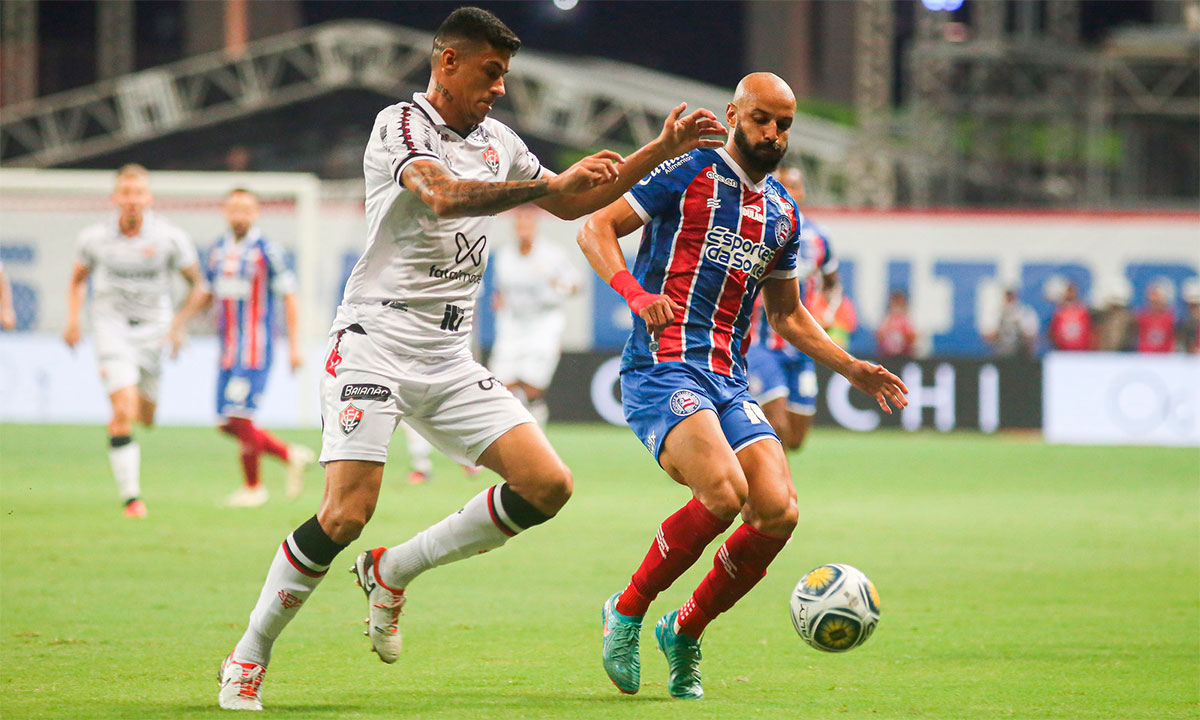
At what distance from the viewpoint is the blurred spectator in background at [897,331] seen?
21906mm

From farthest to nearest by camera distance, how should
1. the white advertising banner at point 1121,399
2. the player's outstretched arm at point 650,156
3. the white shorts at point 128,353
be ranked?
the white advertising banner at point 1121,399, the white shorts at point 128,353, the player's outstretched arm at point 650,156

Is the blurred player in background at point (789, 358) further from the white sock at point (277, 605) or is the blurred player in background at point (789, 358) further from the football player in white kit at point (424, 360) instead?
the white sock at point (277, 605)

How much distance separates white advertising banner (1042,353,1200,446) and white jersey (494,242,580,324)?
791cm

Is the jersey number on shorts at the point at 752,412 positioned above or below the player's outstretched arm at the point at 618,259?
below

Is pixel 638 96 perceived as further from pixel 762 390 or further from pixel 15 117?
pixel 762 390

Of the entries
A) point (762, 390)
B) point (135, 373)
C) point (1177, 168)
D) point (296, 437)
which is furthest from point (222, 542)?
point (1177, 168)

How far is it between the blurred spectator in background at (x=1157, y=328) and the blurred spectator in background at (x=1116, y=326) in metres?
0.17

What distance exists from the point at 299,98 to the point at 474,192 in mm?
28216

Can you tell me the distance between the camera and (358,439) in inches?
200

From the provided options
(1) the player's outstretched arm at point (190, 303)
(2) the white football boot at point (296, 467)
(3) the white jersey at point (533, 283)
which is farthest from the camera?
(3) the white jersey at point (533, 283)

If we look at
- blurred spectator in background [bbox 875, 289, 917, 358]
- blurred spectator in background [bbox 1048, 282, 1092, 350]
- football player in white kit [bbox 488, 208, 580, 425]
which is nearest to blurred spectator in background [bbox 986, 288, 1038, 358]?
blurred spectator in background [bbox 1048, 282, 1092, 350]

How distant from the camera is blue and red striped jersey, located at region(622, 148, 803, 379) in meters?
5.66

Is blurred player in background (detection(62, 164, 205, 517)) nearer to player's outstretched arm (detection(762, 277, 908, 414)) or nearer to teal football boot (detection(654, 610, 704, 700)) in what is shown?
player's outstretched arm (detection(762, 277, 908, 414))

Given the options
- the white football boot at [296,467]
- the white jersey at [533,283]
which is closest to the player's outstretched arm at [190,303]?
the white football boot at [296,467]
